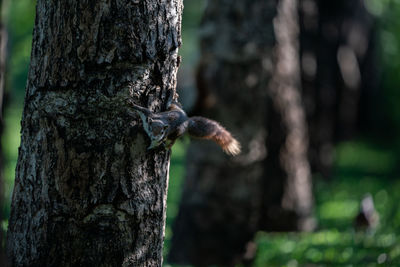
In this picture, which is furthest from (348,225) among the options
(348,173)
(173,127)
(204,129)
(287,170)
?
(173,127)

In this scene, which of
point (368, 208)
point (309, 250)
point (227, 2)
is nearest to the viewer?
point (309, 250)

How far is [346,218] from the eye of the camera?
375 inches

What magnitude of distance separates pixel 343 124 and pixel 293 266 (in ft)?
31.8

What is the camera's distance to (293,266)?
235 inches

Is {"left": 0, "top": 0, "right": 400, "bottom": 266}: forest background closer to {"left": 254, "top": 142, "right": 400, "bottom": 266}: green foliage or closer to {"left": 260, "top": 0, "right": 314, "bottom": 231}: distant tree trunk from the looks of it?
{"left": 254, "top": 142, "right": 400, "bottom": 266}: green foliage

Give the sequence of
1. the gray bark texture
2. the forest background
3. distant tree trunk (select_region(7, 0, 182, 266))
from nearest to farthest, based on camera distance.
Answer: distant tree trunk (select_region(7, 0, 182, 266))
the forest background
the gray bark texture

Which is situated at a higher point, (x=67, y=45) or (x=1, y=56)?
(x=1, y=56)

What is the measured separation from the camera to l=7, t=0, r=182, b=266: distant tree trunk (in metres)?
2.92

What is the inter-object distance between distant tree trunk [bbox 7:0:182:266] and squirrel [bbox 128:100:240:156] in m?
0.06

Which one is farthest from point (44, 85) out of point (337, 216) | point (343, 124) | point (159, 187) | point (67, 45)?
point (343, 124)

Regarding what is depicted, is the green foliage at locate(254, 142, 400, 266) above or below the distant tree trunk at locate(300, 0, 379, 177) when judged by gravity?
below

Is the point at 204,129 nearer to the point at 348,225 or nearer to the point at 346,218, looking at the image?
the point at 348,225

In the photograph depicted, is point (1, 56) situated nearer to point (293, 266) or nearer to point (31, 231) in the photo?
point (31, 231)

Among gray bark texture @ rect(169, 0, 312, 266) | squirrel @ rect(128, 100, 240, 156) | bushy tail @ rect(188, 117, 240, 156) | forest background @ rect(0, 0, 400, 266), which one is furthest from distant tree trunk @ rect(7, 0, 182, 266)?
gray bark texture @ rect(169, 0, 312, 266)
